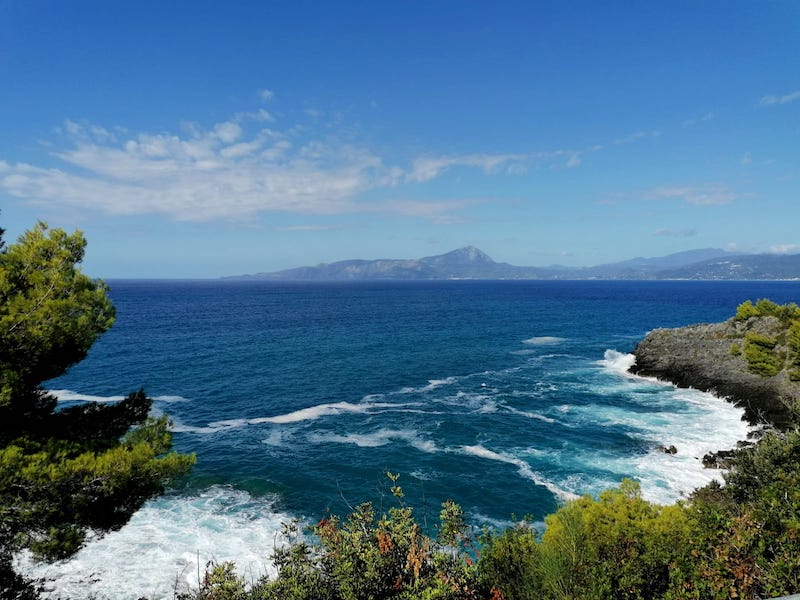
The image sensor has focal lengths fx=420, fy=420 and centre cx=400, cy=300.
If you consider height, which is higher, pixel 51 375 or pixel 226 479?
pixel 51 375

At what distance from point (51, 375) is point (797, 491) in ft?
89.5

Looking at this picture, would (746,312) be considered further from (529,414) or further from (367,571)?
(367,571)

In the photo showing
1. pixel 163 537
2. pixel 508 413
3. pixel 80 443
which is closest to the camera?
pixel 80 443

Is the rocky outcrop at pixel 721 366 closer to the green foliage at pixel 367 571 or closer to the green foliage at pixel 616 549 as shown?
the green foliage at pixel 616 549

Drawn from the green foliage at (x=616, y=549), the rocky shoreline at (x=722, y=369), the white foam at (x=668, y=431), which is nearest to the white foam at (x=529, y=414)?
the white foam at (x=668, y=431)

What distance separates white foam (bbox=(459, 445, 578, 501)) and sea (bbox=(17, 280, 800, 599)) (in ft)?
0.68

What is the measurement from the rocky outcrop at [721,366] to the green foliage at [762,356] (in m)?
0.86

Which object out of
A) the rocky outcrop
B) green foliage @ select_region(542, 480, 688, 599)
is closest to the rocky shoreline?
the rocky outcrop

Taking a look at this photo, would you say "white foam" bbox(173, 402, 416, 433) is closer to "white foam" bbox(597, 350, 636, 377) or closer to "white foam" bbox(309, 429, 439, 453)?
"white foam" bbox(309, 429, 439, 453)

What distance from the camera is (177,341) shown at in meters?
92.1

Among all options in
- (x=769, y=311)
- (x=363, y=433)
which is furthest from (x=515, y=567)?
(x=769, y=311)

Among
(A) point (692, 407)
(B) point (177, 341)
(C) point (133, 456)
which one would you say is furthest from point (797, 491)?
(B) point (177, 341)

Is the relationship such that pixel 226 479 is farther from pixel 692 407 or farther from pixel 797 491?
pixel 692 407

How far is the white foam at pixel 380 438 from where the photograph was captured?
1657 inches
